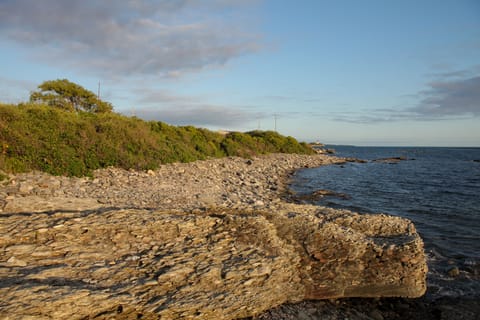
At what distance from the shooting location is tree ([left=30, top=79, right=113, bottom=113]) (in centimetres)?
2509

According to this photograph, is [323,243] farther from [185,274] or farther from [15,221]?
[15,221]

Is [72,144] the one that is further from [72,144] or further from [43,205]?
[43,205]

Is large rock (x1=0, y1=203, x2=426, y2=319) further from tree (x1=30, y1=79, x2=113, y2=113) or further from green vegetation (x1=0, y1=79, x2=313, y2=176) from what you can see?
tree (x1=30, y1=79, x2=113, y2=113)

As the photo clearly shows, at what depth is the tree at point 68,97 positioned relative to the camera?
25.1m

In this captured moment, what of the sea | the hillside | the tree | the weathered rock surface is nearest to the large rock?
the weathered rock surface

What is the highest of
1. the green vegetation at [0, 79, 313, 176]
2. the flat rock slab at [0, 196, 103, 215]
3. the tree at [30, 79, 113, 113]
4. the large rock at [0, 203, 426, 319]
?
the tree at [30, 79, 113, 113]

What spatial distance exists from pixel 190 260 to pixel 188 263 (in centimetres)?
11

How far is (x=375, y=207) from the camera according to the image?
1371 centimetres

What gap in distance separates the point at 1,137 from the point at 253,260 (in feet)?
41.3

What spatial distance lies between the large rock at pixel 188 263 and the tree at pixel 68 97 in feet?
73.5

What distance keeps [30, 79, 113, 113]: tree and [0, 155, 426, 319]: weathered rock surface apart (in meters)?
20.3

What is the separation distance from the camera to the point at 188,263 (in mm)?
4973

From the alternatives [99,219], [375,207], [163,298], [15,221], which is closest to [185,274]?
[163,298]

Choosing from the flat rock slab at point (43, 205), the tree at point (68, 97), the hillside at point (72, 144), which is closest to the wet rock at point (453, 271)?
the flat rock slab at point (43, 205)
